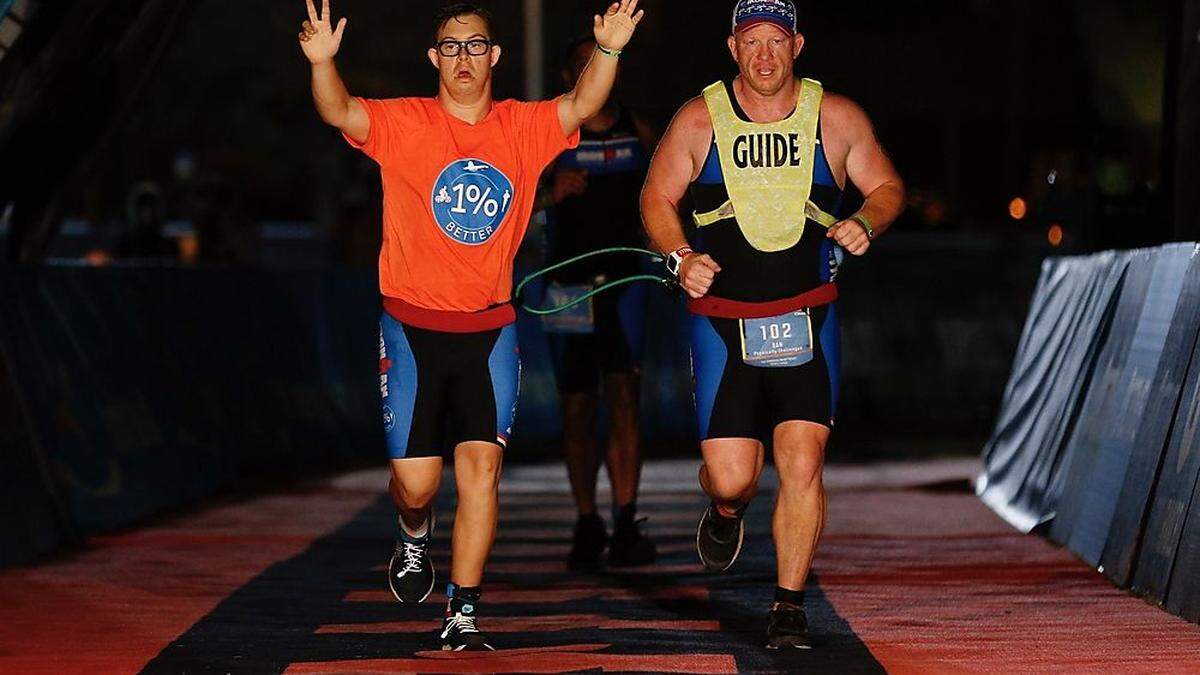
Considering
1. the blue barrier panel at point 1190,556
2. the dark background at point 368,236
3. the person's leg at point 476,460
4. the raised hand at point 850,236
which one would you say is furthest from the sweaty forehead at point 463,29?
the dark background at point 368,236

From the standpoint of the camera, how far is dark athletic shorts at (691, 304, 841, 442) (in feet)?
27.0

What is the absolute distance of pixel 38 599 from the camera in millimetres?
9656

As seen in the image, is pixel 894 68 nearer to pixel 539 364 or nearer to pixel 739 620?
pixel 539 364

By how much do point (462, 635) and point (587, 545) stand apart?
2.86 m

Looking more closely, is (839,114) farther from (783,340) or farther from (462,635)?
(462,635)

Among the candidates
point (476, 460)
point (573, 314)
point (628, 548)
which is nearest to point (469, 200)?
point (476, 460)

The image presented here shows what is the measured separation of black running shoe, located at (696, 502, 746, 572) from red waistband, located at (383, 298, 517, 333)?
123 centimetres

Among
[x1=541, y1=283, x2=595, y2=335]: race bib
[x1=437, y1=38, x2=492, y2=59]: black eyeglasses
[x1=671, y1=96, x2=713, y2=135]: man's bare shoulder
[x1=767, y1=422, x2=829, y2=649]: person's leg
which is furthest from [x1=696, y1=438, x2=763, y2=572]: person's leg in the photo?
[x1=541, y1=283, x2=595, y2=335]: race bib

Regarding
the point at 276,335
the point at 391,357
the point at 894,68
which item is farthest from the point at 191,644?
the point at 894,68

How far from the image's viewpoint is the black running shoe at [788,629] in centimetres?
801

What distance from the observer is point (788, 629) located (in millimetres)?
8016

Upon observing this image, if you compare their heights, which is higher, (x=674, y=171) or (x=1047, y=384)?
(x=674, y=171)

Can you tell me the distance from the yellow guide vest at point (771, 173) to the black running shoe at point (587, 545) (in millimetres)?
2923

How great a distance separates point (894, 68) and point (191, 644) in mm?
29784
